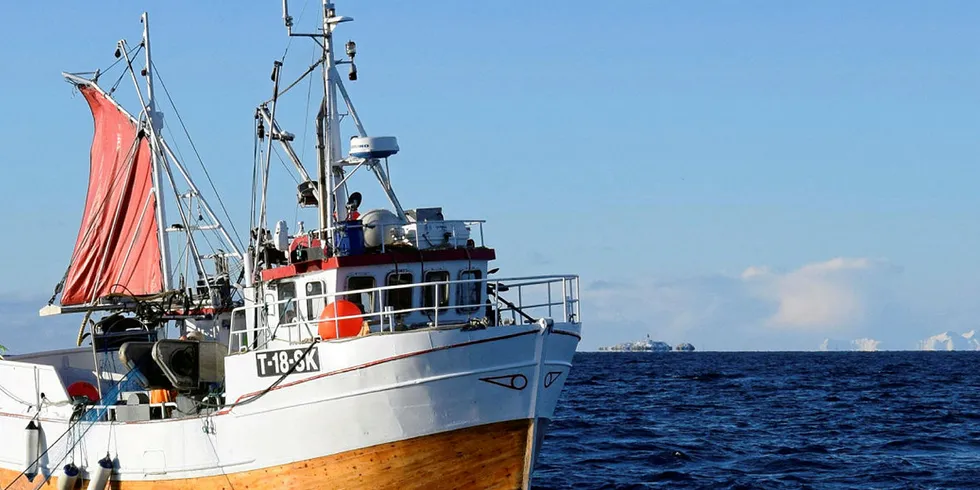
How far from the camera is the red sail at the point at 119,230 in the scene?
3831 cm

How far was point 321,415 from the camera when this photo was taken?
72.8 ft

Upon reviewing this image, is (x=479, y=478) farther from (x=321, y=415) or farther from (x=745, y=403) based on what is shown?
(x=745, y=403)

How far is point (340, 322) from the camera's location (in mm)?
22594

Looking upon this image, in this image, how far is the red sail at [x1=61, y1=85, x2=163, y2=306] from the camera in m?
38.3

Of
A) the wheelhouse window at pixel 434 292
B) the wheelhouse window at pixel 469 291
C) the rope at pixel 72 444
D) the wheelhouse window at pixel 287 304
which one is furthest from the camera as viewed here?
the rope at pixel 72 444

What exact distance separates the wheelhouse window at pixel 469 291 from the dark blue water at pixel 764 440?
7.61 m

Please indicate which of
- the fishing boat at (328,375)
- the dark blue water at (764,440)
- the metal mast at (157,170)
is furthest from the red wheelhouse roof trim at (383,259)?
the metal mast at (157,170)

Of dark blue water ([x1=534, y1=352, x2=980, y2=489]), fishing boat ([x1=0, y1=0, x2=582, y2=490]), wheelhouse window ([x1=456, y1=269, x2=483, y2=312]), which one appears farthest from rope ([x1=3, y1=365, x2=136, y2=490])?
dark blue water ([x1=534, y1=352, x2=980, y2=489])

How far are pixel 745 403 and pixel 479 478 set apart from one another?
39.5m

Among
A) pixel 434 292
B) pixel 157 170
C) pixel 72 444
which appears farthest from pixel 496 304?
pixel 157 170

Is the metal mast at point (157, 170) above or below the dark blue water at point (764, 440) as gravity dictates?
above

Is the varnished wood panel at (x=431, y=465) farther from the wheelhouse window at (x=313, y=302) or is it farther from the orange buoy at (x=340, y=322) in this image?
the wheelhouse window at (x=313, y=302)

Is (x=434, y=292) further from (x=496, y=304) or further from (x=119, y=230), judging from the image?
(x=119, y=230)

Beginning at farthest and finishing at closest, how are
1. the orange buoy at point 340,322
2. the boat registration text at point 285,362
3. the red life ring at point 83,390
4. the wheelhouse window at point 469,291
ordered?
1. the red life ring at point 83,390
2. the wheelhouse window at point 469,291
3. the orange buoy at point 340,322
4. the boat registration text at point 285,362
